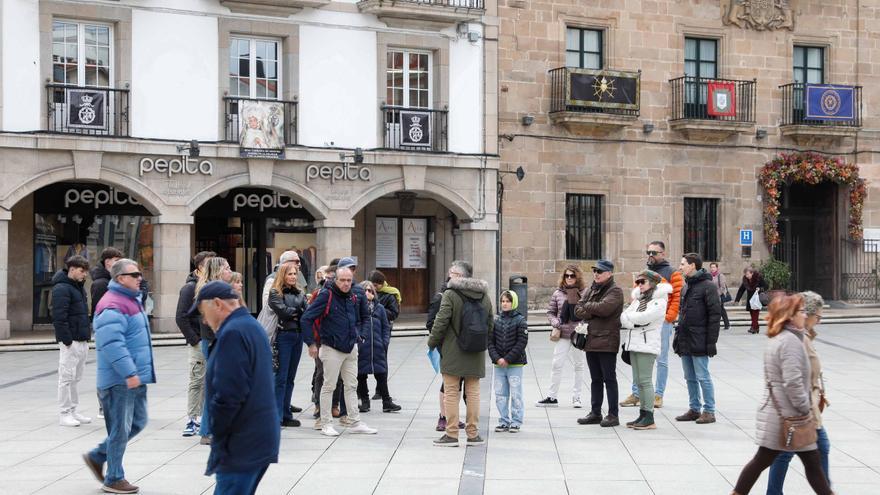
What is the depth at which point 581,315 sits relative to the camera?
41.2ft

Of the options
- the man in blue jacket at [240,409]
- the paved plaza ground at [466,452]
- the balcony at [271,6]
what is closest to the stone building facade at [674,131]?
the balcony at [271,6]

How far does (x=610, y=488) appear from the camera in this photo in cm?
938

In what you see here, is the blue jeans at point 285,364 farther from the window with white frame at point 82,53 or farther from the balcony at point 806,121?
the balcony at point 806,121

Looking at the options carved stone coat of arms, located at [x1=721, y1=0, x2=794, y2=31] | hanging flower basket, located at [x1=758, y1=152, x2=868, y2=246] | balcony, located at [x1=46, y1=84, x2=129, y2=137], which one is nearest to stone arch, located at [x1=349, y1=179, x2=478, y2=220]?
balcony, located at [x1=46, y1=84, x2=129, y2=137]

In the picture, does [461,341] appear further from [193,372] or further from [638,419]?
[193,372]

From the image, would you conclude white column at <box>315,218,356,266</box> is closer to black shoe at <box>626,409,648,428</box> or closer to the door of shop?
the door of shop

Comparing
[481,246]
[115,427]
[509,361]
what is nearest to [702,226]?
[481,246]

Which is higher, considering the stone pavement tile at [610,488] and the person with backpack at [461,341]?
the person with backpack at [461,341]

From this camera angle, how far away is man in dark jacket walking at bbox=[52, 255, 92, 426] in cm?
1258

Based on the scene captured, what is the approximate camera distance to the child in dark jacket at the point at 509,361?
1202 cm

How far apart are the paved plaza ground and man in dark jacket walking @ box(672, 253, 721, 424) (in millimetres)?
252

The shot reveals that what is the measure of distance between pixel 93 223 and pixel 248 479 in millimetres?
20619

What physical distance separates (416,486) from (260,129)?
1646 cm

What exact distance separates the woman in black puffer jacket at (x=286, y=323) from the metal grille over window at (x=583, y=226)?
57.4ft
